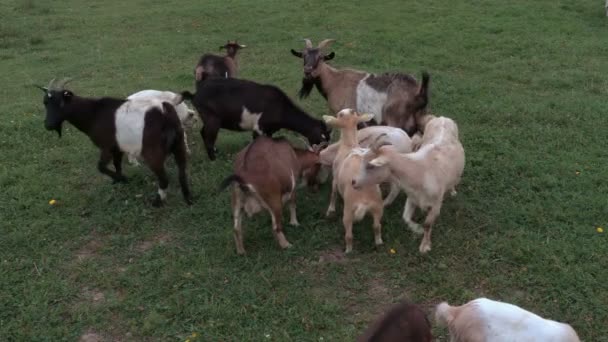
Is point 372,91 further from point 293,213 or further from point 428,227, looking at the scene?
point 428,227

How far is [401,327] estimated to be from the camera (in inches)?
143

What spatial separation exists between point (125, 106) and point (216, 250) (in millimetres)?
1956

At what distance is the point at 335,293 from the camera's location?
15.9 ft

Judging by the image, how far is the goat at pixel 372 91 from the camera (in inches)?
269

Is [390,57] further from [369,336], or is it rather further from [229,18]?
[369,336]

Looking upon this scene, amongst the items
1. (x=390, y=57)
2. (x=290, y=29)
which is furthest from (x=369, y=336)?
(x=290, y=29)

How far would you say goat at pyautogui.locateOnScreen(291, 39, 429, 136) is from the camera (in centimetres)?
682

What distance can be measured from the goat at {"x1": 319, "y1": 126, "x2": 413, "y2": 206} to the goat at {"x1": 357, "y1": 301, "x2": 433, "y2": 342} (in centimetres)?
226

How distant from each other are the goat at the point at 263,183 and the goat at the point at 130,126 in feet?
3.51

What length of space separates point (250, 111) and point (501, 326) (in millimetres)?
4264

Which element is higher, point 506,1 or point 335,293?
point 506,1

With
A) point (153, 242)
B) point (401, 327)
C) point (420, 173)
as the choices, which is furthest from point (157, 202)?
point (401, 327)

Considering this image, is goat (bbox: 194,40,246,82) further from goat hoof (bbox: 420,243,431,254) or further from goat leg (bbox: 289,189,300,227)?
goat hoof (bbox: 420,243,431,254)

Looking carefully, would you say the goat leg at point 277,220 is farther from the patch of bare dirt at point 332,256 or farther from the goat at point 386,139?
the goat at point 386,139
